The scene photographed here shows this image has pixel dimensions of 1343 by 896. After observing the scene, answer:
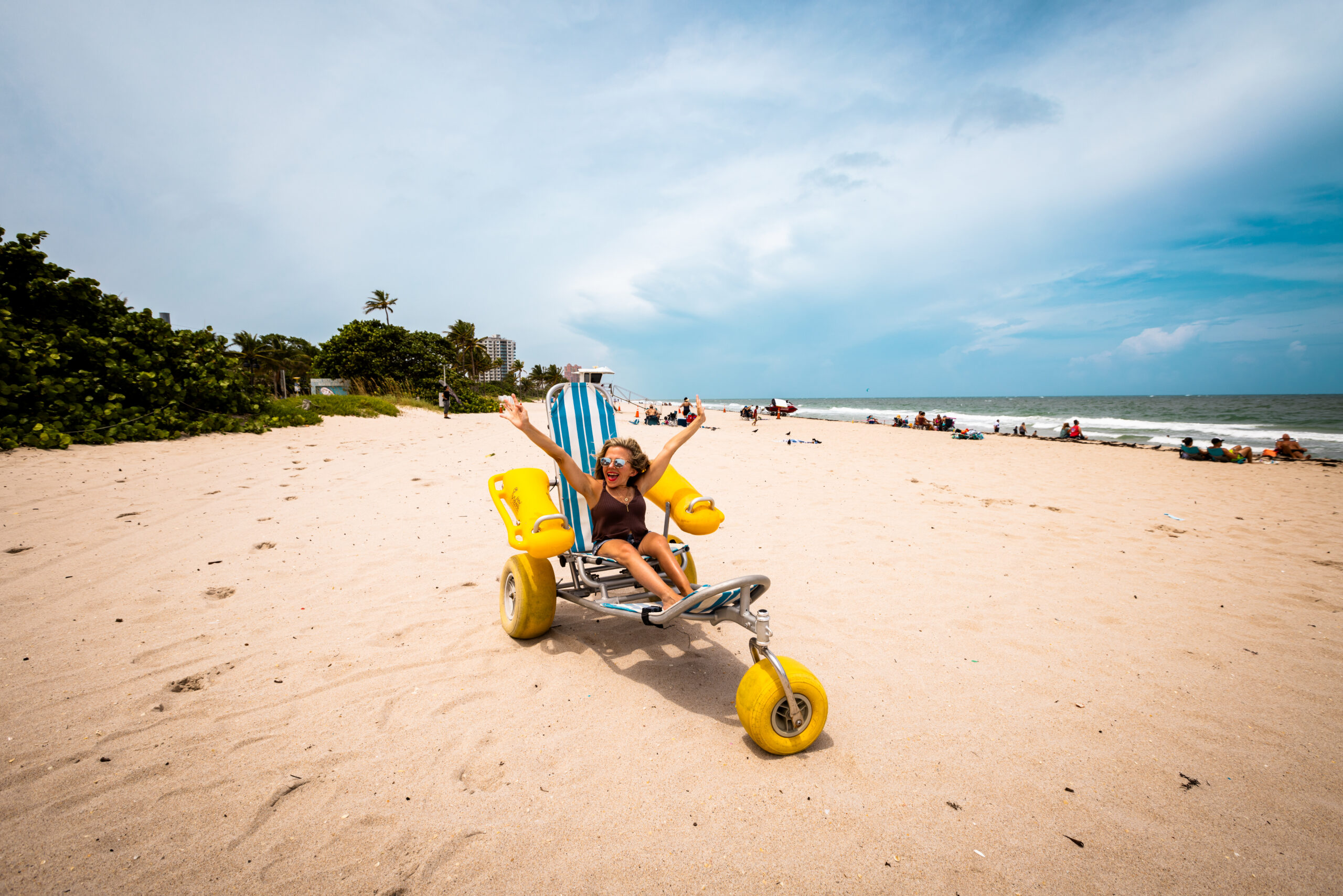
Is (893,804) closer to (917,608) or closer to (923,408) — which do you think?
(917,608)

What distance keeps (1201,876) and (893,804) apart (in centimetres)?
111

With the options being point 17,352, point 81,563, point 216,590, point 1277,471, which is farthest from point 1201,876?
point 1277,471

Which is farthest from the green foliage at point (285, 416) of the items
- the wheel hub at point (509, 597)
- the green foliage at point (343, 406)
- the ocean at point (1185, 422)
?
the ocean at point (1185, 422)

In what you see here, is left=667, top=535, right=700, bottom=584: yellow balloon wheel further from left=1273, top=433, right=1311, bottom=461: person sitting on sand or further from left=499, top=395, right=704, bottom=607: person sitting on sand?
left=1273, top=433, right=1311, bottom=461: person sitting on sand

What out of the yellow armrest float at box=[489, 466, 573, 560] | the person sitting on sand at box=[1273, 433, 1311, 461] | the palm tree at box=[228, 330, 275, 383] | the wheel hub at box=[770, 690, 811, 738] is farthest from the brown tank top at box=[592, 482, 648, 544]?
the palm tree at box=[228, 330, 275, 383]

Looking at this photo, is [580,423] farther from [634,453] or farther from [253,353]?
[253,353]

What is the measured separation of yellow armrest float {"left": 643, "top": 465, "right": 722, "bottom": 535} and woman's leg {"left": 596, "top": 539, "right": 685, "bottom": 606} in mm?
446

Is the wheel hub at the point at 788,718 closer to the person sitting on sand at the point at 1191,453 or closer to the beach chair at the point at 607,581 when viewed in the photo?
the beach chair at the point at 607,581

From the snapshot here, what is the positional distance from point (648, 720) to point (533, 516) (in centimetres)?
145

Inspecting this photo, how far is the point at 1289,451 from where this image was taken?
14.9 meters

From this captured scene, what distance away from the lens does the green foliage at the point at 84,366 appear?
Result: 312 inches

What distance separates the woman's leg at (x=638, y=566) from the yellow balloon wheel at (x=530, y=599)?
48 centimetres

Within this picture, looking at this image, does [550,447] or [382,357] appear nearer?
[550,447]

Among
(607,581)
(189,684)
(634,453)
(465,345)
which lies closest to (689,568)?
(607,581)
